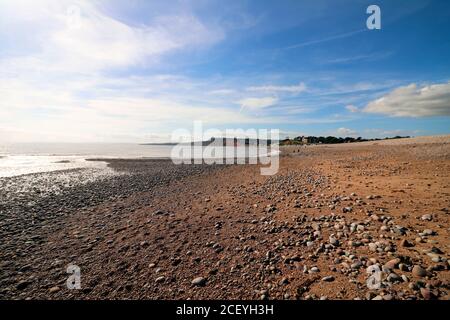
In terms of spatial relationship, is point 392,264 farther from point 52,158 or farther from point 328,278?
point 52,158

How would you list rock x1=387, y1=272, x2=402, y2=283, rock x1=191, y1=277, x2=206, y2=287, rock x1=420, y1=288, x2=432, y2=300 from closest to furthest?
rock x1=420, y1=288, x2=432, y2=300 < rock x1=387, y1=272, x2=402, y2=283 < rock x1=191, y1=277, x2=206, y2=287

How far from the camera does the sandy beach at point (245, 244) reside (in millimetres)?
4809

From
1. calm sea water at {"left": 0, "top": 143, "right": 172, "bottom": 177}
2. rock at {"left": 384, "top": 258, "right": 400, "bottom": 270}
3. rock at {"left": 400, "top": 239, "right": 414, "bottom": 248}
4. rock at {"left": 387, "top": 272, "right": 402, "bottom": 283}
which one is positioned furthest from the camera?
calm sea water at {"left": 0, "top": 143, "right": 172, "bottom": 177}

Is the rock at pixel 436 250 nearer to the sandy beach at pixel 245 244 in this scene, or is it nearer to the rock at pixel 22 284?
the sandy beach at pixel 245 244

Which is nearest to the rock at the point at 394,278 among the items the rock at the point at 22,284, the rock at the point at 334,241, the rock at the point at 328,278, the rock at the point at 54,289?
the rock at the point at 328,278

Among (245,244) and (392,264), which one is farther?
(245,244)

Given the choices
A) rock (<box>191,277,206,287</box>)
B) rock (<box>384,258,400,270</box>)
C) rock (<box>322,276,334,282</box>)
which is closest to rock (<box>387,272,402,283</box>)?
Answer: rock (<box>384,258,400,270</box>)

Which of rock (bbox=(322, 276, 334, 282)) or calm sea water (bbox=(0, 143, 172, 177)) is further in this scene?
calm sea water (bbox=(0, 143, 172, 177))

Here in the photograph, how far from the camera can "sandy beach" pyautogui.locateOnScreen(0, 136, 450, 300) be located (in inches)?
189

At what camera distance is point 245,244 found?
6.80 meters

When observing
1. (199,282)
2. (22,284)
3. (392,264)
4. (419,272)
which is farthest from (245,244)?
(22,284)

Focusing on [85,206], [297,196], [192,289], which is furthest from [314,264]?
[85,206]

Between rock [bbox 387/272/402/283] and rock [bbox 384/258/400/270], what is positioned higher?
rock [bbox 384/258/400/270]

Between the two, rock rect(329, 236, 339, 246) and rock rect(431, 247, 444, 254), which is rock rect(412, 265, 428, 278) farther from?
rock rect(329, 236, 339, 246)
